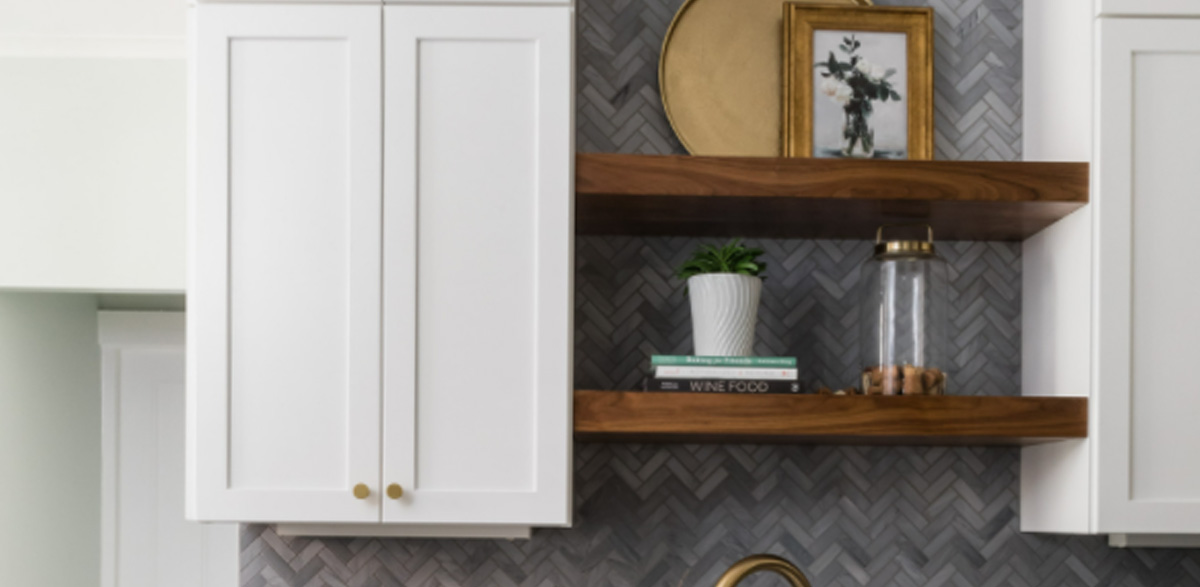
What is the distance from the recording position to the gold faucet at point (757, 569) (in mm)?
1550

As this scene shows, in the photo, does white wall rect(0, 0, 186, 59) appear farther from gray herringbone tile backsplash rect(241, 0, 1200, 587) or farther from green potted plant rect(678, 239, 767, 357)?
green potted plant rect(678, 239, 767, 357)

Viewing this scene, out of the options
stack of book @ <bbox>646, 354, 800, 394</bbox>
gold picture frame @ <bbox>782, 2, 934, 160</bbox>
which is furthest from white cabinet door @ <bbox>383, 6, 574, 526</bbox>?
gold picture frame @ <bbox>782, 2, 934, 160</bbox>

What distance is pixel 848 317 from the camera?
6.30 ft

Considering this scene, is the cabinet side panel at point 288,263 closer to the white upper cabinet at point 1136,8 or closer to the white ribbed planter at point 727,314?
the white ribbed planter at point 727,314

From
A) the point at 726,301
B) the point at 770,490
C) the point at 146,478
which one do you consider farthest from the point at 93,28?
the point at 770,490

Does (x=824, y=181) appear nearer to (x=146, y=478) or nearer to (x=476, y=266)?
(x=476, y=266)

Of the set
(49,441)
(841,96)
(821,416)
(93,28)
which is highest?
(93,28)

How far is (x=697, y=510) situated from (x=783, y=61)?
0.82 metres

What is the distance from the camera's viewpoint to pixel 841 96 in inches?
73.4

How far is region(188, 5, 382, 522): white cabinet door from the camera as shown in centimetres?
157

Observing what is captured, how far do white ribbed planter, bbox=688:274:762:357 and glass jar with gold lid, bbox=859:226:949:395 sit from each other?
202 mm

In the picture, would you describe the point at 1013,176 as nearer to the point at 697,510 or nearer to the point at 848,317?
the point at 848,317

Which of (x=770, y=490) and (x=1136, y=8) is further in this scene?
(x=770, y=490)

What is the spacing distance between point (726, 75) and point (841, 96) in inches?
8.2
